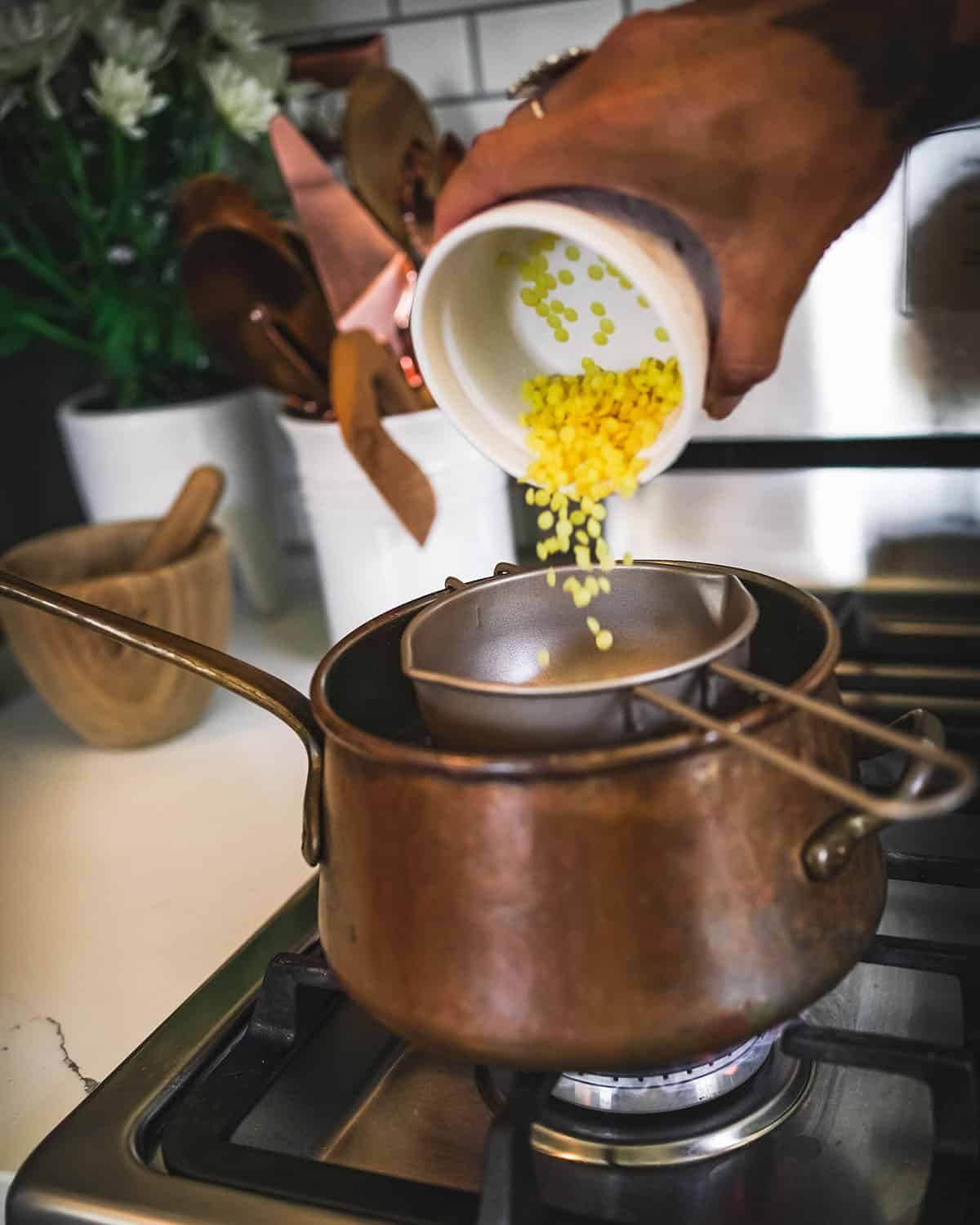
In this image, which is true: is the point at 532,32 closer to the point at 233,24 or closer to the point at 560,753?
the point at 233,24

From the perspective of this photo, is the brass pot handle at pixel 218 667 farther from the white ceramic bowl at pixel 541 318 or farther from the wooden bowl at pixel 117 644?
the wooden bowl at pixel 117 644

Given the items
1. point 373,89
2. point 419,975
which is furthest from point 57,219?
point 419,975

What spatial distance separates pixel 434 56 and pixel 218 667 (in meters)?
0.67

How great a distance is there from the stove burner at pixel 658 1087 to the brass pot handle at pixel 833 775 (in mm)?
117

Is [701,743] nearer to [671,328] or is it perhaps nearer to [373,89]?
[671,328]

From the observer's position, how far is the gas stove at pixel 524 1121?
0.44 metres

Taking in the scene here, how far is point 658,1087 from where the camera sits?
0.48 m

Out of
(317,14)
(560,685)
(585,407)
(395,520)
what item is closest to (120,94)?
(317,14)

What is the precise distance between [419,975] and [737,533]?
497 mm

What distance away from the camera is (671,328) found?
470 mm

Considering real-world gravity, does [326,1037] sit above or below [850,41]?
below

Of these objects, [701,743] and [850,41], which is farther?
[850,41]

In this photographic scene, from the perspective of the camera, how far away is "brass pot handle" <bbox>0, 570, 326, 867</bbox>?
1.59 ft

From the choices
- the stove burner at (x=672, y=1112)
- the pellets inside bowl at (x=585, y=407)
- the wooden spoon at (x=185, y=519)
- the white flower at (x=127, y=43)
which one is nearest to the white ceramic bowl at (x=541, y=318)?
the pellets inside bowl at (x=585, y=407)
